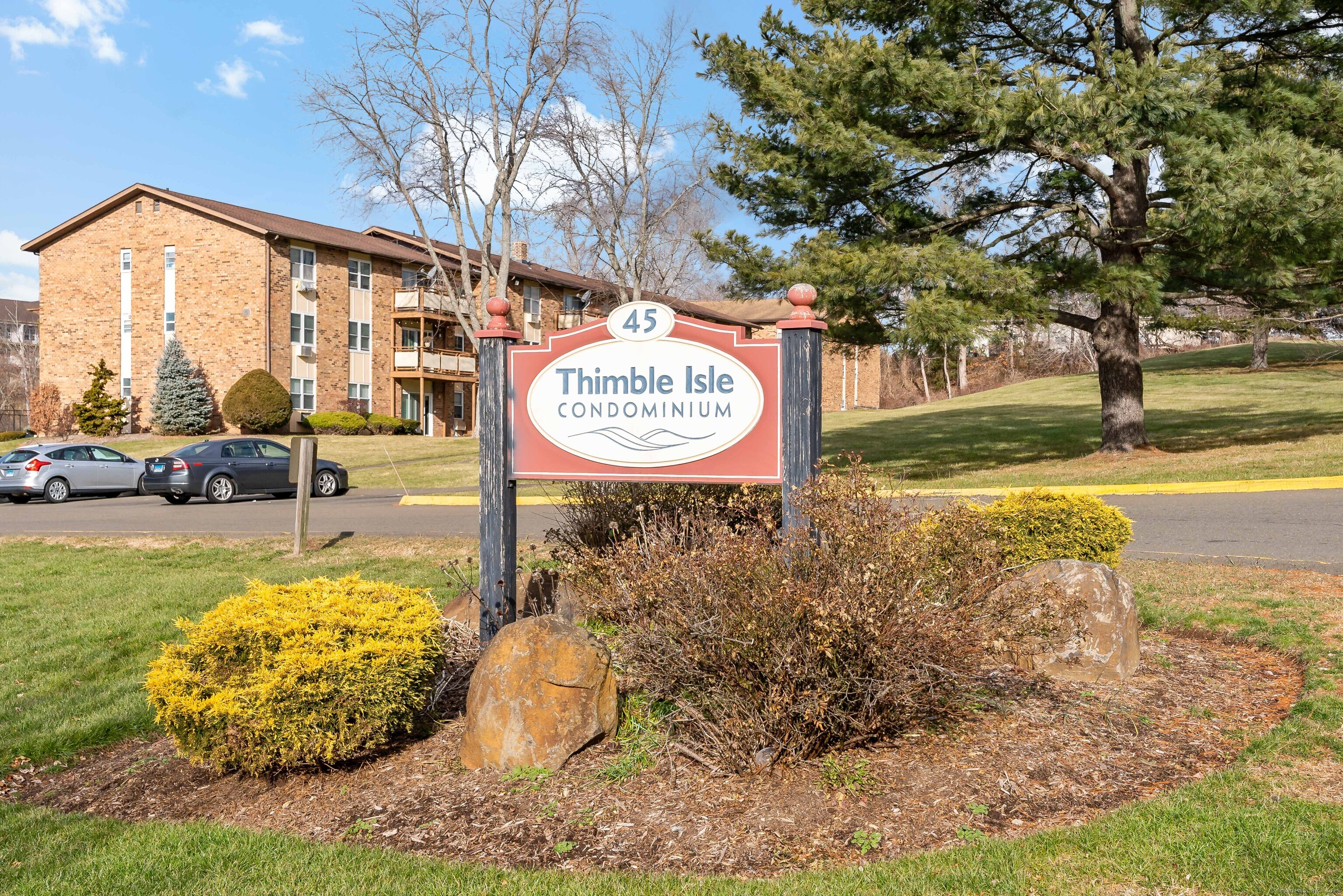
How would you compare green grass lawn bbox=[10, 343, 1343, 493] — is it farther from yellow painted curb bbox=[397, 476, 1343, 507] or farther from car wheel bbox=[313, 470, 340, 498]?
car wheel bbox=[313, 470, 340, 498]

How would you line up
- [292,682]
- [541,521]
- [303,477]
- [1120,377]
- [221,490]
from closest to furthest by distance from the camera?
[292,682]
[303,477]
[541,521]
[1120,377]
[221,490]

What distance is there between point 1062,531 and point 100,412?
1577 inches

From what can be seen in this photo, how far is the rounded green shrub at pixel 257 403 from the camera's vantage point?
35.6 m

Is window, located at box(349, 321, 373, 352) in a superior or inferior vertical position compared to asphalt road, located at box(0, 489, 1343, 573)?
superior

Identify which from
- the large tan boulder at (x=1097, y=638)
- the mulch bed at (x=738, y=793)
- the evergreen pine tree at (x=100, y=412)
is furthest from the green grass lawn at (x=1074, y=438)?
the mulch bed at (x=738, y=793)

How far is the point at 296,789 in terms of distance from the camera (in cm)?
456

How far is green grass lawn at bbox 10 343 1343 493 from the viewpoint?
17.1 m

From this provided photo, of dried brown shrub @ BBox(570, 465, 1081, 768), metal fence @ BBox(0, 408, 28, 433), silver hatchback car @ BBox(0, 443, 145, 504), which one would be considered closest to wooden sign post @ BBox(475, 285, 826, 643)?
dried brown shrub @ BBox(570, 465, 1081, 768)

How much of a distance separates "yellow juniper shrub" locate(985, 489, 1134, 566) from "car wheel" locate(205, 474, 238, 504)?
16399 mm

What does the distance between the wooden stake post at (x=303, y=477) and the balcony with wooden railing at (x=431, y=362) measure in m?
30.9

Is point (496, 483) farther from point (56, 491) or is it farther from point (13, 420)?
point (13, 420)

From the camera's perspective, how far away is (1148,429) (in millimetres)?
23906

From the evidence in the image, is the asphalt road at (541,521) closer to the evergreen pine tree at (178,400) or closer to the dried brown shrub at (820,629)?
the dried brown shrub at (820,629)

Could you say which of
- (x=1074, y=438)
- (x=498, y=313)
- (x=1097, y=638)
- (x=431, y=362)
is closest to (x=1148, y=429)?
(x=1074, y=438)
